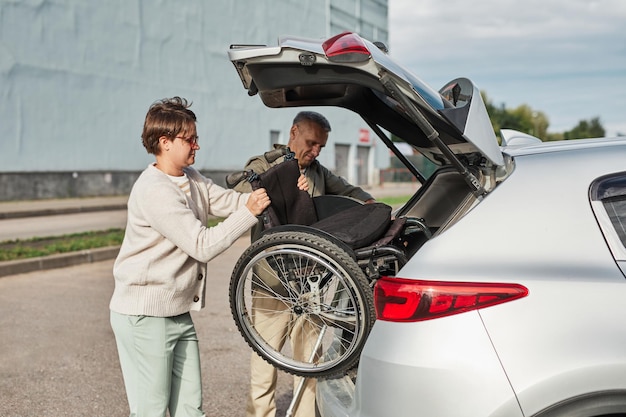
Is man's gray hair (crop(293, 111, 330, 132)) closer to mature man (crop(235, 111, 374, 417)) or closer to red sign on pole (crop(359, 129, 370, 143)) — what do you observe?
mature man (crop(235, 111, 374, 417))

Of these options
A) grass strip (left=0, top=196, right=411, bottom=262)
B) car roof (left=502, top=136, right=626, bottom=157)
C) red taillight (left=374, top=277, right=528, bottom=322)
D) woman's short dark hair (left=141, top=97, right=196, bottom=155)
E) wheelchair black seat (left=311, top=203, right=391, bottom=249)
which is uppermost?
woman's short dark hair (left=141, top=97, right=196, bottom=155)

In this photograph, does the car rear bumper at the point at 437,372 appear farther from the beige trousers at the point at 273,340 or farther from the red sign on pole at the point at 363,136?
the red sign on pole at the point at 363,136

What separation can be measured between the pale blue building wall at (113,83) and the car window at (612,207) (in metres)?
22.0

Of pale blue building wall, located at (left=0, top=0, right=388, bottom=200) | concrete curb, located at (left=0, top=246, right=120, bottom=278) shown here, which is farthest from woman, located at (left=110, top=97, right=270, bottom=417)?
pale blue building wall, located at (left=0, top=0, right=388, bottom=200)

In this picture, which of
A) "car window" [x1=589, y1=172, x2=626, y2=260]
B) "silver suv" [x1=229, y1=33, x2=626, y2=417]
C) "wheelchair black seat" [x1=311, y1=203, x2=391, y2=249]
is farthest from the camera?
"wheelchair black seat" [x1=311, y1=203, x2=391, y2=249]

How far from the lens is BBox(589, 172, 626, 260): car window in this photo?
2.38m

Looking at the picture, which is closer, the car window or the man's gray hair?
the car window

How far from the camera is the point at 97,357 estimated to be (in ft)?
18.8

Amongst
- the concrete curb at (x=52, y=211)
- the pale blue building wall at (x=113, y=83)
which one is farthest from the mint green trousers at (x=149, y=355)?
the pale blue building wall at (x=113, y=83)

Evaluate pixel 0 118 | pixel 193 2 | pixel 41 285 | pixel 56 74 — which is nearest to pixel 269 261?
pixel 41 285

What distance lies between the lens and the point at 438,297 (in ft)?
7.67

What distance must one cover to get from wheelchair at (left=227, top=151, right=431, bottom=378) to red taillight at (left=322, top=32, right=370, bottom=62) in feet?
Result: 2.21

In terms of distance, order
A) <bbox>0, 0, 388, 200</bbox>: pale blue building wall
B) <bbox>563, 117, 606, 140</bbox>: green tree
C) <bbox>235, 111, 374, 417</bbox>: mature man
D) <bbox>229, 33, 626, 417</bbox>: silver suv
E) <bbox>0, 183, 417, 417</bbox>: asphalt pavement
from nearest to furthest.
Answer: <bbox>229, 33, 626, 417</bbox>: silver suv → <bbox>235, 111, 374, 417</bbox>: mature man → <bbox>0, 183, 417, 417</bbox>: asphalt pavement → <bbox>0, 0, 388, 200</bbox>: pale blue building wall → <bbox>563, 117, 606, 140</bbox>: green tree

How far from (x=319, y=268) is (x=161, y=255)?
0.67 meters
